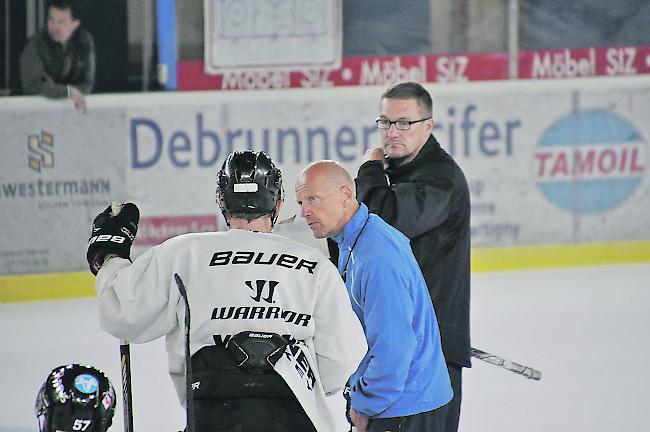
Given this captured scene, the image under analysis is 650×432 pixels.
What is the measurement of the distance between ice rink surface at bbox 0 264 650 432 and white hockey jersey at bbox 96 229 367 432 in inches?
98.2

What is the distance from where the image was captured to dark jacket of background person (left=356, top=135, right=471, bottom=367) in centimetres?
351

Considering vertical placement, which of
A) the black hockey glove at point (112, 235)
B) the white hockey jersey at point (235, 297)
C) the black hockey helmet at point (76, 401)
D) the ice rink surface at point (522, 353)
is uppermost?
the black hockey glove at point (112, 235)

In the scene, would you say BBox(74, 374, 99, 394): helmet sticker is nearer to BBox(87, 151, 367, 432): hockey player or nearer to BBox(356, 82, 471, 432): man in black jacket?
BBox(87, 151, 367, 432): hockey player

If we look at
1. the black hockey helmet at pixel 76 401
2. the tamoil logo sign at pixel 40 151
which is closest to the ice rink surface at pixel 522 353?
the tamoil logo sign at pixel 40 151

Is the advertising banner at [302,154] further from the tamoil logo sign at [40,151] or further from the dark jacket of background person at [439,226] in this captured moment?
the dark jacket of background person at [439,226]

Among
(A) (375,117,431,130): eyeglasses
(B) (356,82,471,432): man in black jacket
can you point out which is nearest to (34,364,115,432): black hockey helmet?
(B) (356,82,471,432): man in black jacket

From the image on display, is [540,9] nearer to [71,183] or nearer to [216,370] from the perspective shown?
[71,183]

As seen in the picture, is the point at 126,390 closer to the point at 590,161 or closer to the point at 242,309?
the point at 242,309

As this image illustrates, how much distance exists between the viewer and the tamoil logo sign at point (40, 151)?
8.11 meters

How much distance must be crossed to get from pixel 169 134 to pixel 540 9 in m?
2.78

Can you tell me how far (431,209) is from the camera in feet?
11.5

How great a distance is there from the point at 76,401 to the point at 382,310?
2.89ft

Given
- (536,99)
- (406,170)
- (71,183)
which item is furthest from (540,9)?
(406,170)

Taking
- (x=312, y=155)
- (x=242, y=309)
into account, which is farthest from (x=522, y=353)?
(x=242, y=309)
